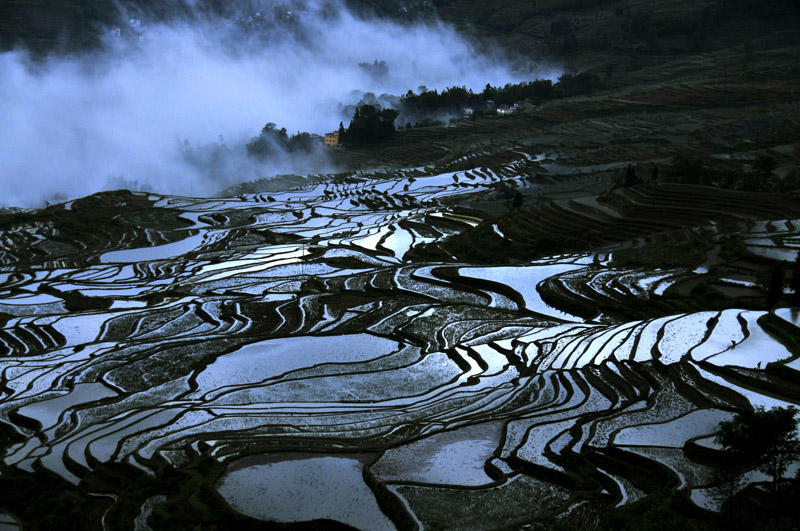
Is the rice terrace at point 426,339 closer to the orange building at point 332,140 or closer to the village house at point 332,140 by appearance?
the village house at point 332,140

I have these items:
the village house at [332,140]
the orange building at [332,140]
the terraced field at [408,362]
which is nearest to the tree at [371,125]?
the village house at [332,140]

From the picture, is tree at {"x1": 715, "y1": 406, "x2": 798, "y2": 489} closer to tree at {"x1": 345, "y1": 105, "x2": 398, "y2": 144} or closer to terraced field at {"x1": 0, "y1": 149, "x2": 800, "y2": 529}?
terraced field at {"x1": 0, "y1": 149, "x2": 800, "y2": 529}

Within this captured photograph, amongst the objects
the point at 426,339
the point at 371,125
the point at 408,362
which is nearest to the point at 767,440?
the point at 408,362

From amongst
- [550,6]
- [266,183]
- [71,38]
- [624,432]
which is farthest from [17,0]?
[624,432]

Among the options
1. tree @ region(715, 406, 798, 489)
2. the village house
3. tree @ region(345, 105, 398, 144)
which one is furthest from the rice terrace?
the village house

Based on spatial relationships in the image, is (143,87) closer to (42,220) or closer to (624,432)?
(42,220)

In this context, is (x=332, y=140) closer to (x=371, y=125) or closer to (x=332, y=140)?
(x=332, y=140)
